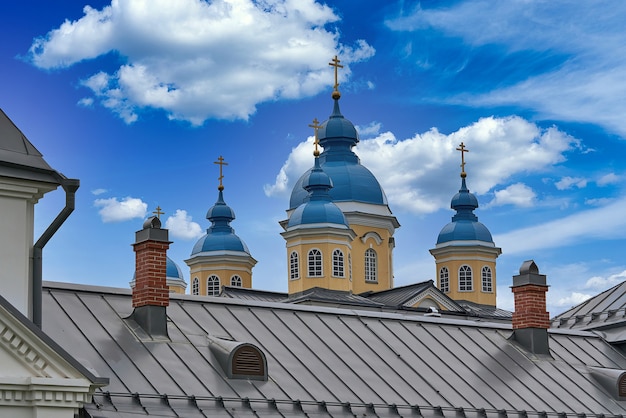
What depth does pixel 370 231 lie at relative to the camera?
61031 mm

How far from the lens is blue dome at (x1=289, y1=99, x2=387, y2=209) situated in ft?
200

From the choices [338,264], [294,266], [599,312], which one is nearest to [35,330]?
[599,312]

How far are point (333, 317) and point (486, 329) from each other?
3.97 metres

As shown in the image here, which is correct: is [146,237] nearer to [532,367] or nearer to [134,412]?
[134,412]

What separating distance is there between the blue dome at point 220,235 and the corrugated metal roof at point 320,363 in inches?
1681

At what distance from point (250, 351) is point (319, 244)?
119 ft

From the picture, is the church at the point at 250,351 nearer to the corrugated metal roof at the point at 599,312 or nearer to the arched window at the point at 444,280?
the corrugated metal roof at the point at 599,312

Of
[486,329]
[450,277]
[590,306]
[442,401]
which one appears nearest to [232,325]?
[442,401]

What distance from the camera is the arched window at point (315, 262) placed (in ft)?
183

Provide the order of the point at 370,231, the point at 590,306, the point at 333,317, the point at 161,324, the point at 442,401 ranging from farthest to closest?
the point at 370,231
the point at 590,306
the point at 333,317
the point at 442,401
the point at 161,324

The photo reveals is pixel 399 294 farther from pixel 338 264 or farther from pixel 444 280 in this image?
pixel 444 280

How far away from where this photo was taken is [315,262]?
56.1m

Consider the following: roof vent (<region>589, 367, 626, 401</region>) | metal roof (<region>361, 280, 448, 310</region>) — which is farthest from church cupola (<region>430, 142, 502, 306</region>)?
roof vent (<region>589, 367, 626, 401</region>)

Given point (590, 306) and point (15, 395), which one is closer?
point (15, 395)
